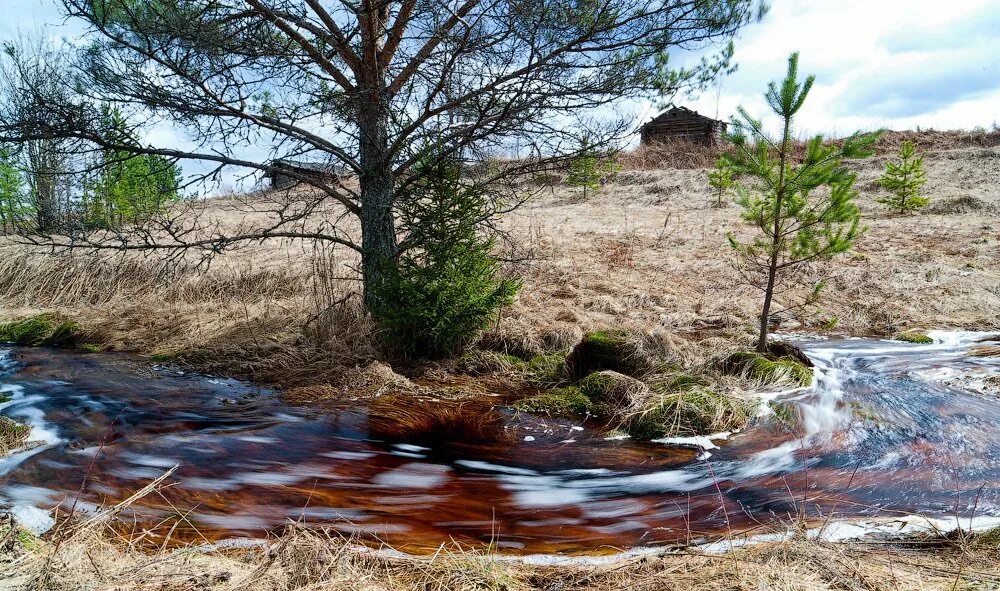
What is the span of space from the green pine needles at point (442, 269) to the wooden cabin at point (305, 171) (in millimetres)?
1361

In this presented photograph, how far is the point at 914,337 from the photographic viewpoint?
9477 millimetres

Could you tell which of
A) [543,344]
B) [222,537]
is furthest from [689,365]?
[222,537]

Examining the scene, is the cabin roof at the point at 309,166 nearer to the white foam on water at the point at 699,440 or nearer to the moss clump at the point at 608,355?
the moss clump at the point at 608,355

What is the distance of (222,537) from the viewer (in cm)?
394

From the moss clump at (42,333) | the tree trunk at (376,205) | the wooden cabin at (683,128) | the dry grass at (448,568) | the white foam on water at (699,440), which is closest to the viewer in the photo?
the dry grass at (448,568)

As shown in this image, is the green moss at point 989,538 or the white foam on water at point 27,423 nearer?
the green moss at point 989,538

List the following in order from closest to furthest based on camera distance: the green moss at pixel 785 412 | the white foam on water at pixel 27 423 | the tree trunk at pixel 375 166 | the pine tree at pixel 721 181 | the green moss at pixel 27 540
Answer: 1. the green moss at pixel 27 540
2. the white foam on water at pixel 27 423
3. the green moss at pixel 785 412
4. the tree trunk at pixel 375 166
5. the pine tree at pixel 721 181

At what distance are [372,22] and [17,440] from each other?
20.0ft

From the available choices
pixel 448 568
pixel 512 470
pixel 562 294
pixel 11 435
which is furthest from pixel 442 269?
pixel 448 568

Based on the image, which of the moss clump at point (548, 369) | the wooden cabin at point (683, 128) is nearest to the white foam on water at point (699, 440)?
the moss clump at point (548, 369)

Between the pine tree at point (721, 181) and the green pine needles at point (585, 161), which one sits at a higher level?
the pine tree at point (721, 181)

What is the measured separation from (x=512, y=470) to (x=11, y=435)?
469 centimetres

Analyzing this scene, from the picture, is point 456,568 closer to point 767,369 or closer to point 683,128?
point 767,369

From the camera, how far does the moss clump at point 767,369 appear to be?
7.35 metres
